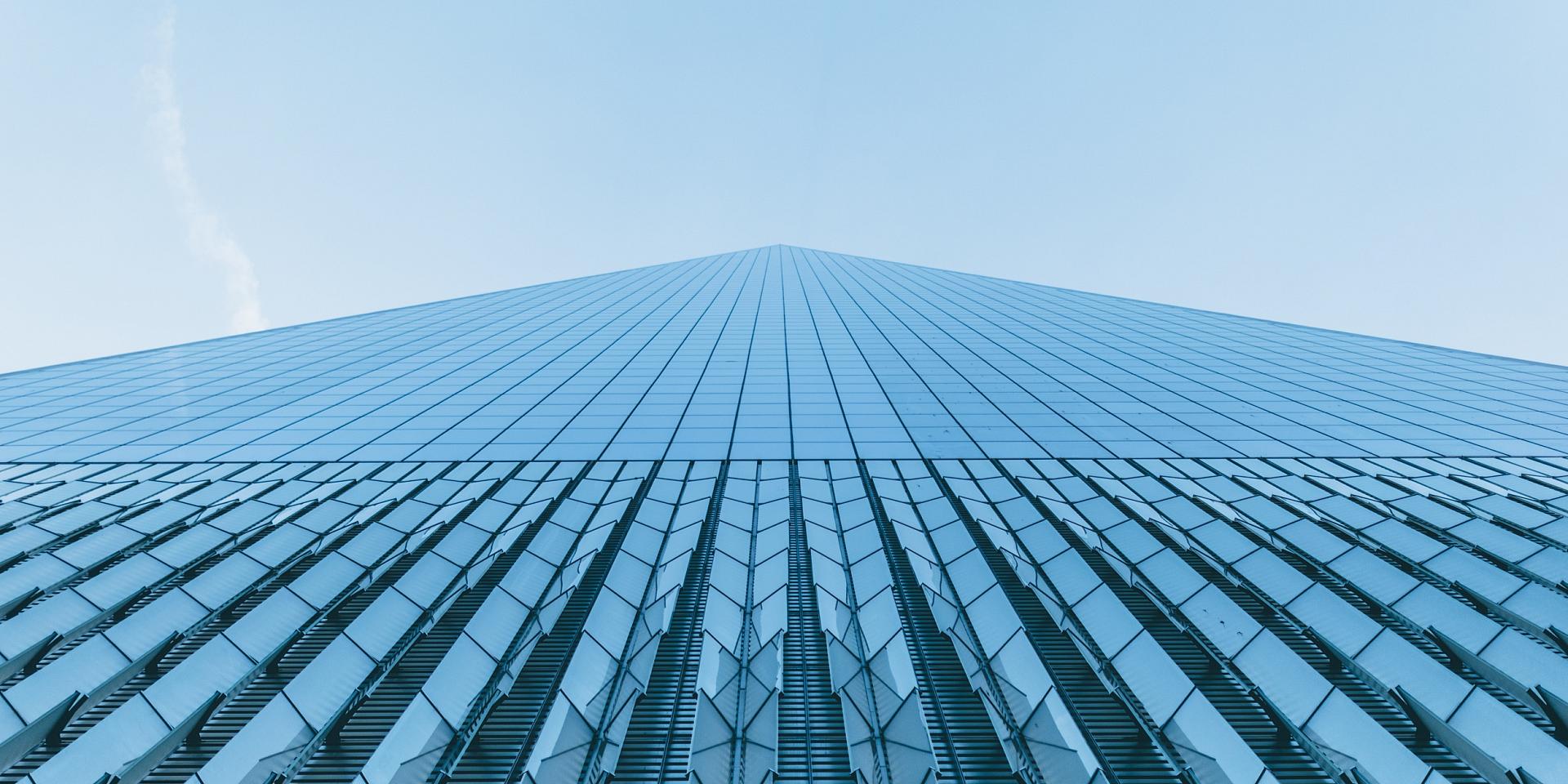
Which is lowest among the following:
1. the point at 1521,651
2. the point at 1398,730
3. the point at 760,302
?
the point at 1398,730

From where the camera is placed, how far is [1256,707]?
654 cm

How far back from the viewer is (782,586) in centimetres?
845

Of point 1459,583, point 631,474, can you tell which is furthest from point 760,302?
point 1459,583

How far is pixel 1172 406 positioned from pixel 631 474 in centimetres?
1433

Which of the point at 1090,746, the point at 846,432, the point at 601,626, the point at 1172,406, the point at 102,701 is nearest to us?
the point at 1090,746

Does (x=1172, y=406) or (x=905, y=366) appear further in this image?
(x=905, y=366)

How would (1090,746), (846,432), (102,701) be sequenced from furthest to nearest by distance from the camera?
(846,432), (102,701), (1090,746)

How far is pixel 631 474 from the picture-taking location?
42.9 feet

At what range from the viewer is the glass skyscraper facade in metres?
5.81

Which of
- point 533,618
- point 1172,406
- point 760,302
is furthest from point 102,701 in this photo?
point 760,302

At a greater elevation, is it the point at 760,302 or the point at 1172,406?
the point at 760,302

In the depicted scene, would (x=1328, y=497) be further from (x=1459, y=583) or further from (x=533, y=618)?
(x=533, y=618)

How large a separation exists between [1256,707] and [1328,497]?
7040 mm

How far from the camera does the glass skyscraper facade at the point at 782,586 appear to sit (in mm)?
5809
